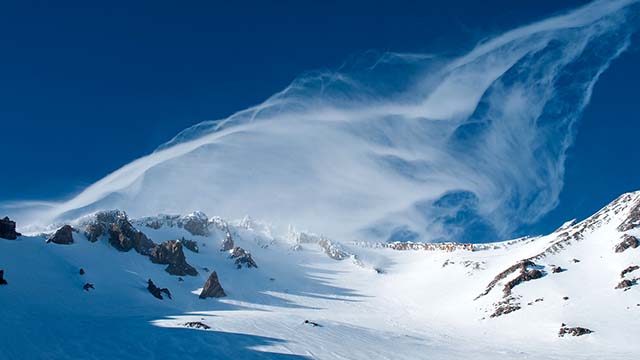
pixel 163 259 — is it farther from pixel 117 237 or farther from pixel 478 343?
pixel 478 343

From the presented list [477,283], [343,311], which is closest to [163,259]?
[343,311]

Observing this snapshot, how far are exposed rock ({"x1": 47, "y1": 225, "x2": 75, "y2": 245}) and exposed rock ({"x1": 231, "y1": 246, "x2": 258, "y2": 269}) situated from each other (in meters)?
48.2

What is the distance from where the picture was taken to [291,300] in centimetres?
11675

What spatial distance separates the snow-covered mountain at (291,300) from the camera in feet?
143

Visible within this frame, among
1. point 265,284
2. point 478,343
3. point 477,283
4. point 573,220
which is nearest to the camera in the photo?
point 478,343

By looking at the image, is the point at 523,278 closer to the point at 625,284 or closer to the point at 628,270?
the point at 628,270

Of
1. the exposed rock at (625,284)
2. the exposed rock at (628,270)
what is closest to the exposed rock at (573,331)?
the exposed rock at (625,284)

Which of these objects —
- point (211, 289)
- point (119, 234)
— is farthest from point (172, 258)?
point (211, 289)

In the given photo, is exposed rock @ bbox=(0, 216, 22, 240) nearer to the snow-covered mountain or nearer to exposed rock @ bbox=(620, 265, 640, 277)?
the snow-covered mountain

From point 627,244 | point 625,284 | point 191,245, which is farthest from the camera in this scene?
point 191,245

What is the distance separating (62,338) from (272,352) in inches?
635

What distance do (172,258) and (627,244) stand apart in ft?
299

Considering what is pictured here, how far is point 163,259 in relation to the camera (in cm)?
11438

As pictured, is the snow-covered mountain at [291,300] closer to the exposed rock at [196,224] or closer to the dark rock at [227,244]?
the exposed rock at [196,224]
